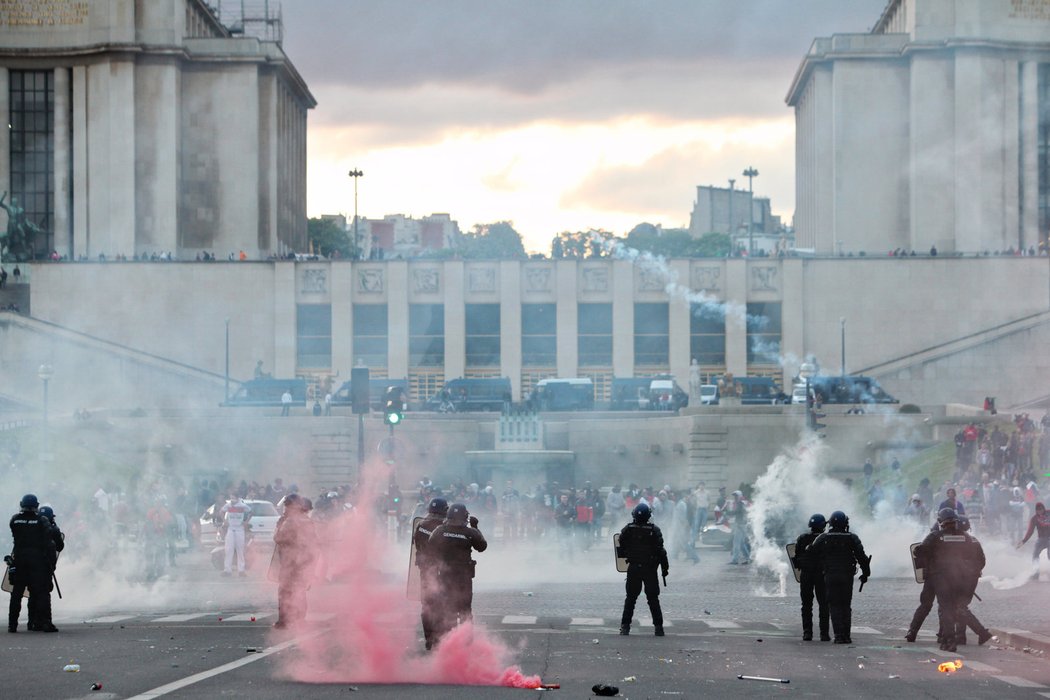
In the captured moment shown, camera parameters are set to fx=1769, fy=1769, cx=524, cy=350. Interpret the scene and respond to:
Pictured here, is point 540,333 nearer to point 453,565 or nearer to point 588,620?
point 588,620

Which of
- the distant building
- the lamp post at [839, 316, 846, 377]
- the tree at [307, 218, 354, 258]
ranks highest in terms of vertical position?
the distant building

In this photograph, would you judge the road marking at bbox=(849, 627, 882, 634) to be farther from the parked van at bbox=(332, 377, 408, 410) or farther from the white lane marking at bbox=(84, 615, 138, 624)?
the parked van at bbox=(332, 377, 408, 410)

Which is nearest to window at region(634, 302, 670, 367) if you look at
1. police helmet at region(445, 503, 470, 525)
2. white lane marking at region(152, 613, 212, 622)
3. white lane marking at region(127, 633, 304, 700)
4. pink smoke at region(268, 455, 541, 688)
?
white lane marking at region(152, 613, 212, 622)

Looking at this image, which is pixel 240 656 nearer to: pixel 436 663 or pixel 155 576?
pixel 436 663

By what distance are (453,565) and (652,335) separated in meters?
68.0

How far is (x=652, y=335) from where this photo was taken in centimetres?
8450

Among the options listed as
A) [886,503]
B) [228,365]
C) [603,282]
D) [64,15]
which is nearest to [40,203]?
[64,15]

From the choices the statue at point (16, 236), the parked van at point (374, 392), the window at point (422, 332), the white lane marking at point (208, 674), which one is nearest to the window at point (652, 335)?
the window at point (422, 332)

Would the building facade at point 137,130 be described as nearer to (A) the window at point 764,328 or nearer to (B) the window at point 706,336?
(B) the window at point 706,336

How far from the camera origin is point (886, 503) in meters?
39.1

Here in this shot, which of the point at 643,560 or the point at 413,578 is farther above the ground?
the point at 413,578

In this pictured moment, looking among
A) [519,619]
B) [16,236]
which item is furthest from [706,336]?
[519,619]

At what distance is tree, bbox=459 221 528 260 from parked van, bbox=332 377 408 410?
6759 cm

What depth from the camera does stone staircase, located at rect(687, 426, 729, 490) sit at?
201 feet
